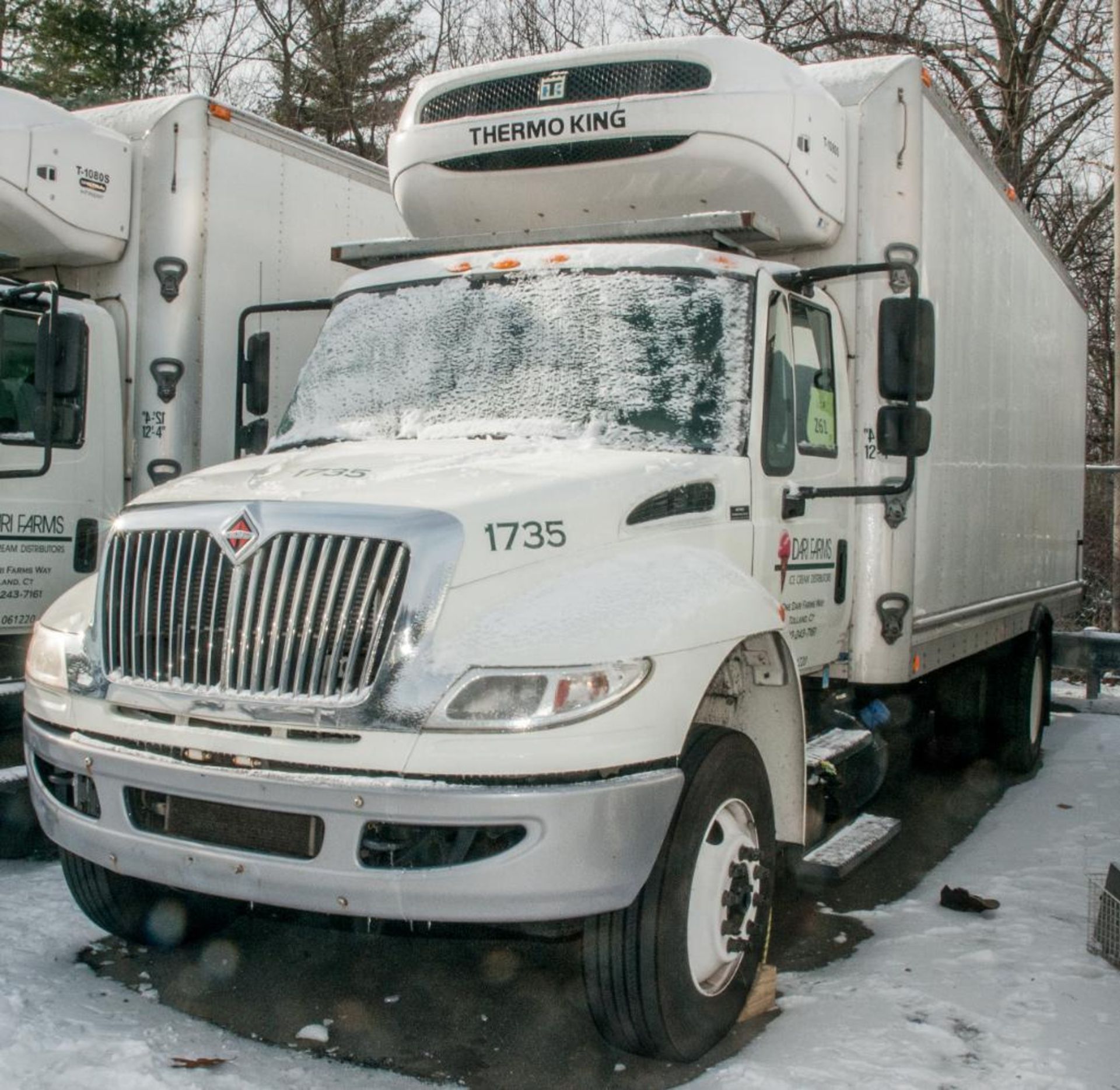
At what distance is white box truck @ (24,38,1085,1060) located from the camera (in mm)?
3629

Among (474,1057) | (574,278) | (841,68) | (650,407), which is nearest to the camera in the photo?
(474,1057)

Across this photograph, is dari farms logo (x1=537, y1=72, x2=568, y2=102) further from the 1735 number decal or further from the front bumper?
the front bumper

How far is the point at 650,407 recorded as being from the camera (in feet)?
16.2

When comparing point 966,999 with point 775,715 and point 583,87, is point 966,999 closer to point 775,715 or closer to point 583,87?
point 775,715

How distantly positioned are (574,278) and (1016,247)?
4.31 m

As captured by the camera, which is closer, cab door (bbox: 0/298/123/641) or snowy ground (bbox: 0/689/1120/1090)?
snowy ground (bbox: 0/689/1120/1090)

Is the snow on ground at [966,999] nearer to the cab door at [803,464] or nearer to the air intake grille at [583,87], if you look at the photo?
the cab door at [803,464]

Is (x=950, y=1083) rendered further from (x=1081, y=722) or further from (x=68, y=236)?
(x=1081, y=722)

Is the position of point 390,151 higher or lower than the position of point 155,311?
higher

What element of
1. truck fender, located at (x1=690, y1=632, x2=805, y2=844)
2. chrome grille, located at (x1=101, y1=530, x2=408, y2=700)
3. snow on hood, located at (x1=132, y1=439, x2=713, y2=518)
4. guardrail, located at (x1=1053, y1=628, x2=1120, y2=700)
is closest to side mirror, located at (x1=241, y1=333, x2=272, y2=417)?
snow on hood, located at (x1=132, y1=439, x2=713, y2=518)

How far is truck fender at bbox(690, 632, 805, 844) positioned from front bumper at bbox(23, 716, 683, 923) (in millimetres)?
905

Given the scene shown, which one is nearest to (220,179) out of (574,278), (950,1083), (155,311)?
(155,311)

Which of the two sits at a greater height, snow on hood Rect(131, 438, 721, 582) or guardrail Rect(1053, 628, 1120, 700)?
snow on hood Rect(131, 438, 721, 582)

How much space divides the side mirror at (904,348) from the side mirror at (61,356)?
3.62 metres
